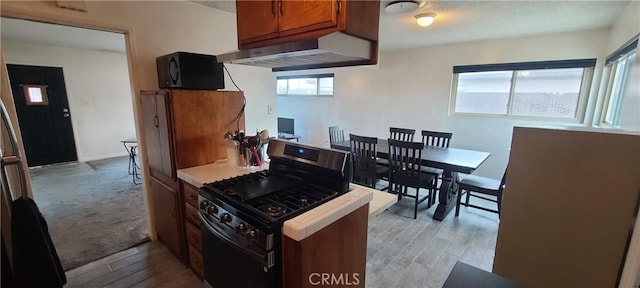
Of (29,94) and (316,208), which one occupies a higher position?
(29,94)

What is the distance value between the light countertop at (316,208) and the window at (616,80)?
9.50 ft

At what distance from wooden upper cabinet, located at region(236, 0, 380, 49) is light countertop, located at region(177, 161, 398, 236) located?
798 millimetres

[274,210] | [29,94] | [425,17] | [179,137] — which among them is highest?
[425,17]

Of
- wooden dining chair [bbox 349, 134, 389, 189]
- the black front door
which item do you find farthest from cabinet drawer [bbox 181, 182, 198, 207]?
the black front door

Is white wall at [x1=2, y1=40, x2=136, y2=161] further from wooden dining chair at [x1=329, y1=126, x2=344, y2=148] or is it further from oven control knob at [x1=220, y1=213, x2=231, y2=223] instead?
oven control knob at [x1=220, y1=213, x2=231, y2=223]

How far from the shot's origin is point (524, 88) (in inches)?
155

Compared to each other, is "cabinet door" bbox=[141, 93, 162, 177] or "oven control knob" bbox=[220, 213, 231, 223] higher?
"cabinet door" bbox=[141, 93, 162, 177]

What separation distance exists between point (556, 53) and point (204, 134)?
178 inches

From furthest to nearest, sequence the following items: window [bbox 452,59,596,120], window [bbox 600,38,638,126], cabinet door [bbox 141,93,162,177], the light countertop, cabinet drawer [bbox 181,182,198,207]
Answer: window [bbox 452,59,596,120]
window [bbox 600,38,638,126]
cabinet door [bbox 141,93,162,177]
cabinet drawer [bbox 181,182,198,207]
the light countertop

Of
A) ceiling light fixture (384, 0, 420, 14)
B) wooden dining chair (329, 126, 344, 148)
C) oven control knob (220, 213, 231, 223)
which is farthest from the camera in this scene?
wooden dining chair (329, 126, 344, 148)

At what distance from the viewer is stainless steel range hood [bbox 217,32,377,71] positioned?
113cm

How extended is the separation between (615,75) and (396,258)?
3371 mm

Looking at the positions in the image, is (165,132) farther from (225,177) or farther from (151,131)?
(225,177)

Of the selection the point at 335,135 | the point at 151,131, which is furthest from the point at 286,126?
the point at 151,131
